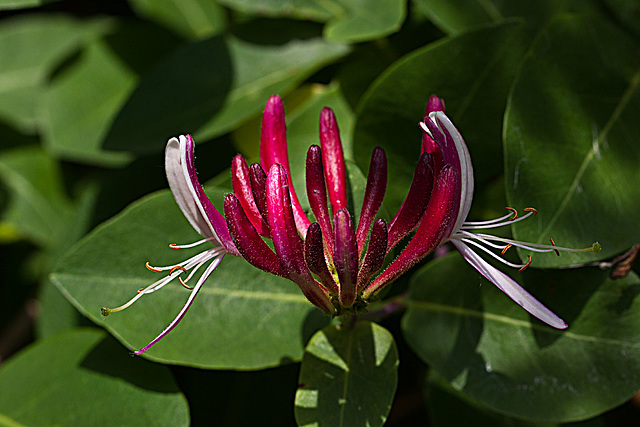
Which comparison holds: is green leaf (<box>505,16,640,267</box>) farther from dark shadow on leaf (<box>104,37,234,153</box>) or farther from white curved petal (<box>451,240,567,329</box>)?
dark shadow on leaf (<box>104,37,234,153</box>)

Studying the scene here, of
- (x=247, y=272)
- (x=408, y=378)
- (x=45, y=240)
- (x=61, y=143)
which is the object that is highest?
(x=247, y=272)

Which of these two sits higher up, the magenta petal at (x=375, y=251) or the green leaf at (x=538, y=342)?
the magenta petal at (x=375, y=251)

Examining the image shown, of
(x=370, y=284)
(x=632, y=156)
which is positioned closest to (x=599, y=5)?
(x=632, y=156)

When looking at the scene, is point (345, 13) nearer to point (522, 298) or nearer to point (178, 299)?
point (178, 299)

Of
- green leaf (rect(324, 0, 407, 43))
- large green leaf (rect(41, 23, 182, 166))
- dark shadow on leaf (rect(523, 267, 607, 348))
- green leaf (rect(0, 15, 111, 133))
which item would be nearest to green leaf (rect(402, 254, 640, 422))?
dark shadow on leaf (rect(523, 267, 607, 348))

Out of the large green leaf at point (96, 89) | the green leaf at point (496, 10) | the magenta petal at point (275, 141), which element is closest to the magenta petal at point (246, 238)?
the magenta petal at point (275, 141)

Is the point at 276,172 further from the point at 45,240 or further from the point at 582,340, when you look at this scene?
the point at 45,240

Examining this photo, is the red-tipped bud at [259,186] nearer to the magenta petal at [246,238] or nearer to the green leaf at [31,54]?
the magenta petal at [246,238]
